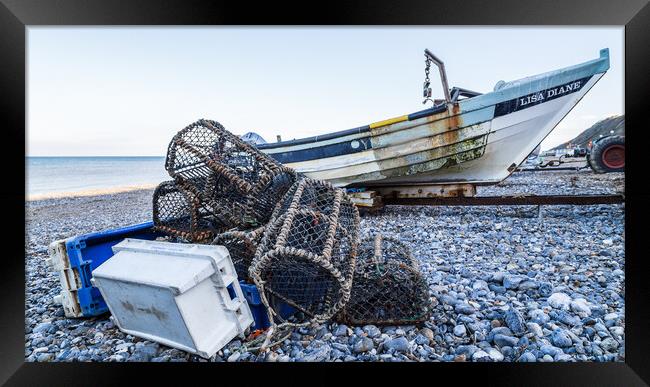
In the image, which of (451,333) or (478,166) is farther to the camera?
(478,166)

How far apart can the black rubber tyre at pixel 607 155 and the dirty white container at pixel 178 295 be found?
20.1 feet

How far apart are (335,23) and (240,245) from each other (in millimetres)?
1334

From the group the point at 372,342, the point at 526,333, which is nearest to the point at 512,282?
the point at 526,333

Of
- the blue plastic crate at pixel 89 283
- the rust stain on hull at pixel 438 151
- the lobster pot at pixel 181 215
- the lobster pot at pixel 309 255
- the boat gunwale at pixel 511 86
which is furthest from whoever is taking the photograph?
the rust stain on hull at pixel 438 151

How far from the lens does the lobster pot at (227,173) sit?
2.32 metres

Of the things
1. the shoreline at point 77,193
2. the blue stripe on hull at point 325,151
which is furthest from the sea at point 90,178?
the blue stripe on hull at point 325,151

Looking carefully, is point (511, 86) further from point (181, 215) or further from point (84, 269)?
point (84, 269)

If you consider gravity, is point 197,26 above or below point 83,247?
above

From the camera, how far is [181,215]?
111 inches

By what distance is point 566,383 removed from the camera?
6.23 ft

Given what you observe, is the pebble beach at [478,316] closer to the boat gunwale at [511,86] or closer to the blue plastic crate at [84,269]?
the blue plastic crate at [84,269]
